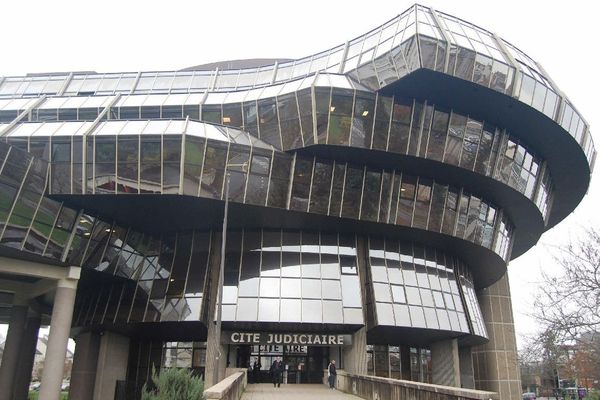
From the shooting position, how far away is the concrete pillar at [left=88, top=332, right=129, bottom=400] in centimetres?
3133

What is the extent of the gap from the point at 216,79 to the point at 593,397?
3907cm

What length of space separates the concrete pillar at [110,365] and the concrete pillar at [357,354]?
14.8m

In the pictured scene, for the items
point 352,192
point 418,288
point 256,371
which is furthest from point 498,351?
point 352,192

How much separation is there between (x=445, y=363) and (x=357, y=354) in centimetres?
848

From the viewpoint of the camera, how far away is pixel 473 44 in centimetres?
2672

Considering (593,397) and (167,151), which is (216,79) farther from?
(593,397)

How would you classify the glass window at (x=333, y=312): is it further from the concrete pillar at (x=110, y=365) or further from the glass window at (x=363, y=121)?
the concrete pillar at (x=110, y=365)

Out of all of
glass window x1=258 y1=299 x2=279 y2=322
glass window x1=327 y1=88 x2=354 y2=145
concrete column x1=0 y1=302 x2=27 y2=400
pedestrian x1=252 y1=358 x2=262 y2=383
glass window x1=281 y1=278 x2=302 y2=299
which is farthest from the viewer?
concrete column x1=0 y1=302 x2=27 y2=400

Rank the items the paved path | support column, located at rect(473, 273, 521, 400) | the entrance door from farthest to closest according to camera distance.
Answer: support column, located at rect(473, 273, 521, 400)
the entrance door
the paved path

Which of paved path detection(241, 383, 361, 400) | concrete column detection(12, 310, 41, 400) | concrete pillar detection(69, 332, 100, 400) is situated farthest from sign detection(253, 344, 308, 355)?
concrete column detection(12, 310, 41, 400)

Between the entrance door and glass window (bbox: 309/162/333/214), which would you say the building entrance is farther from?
glass window (bbox: 309/162/333/214)

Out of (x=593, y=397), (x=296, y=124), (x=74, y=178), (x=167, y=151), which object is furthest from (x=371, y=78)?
(x=593, y=397)

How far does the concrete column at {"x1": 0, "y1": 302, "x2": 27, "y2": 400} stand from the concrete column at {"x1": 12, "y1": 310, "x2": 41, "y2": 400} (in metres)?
3.24

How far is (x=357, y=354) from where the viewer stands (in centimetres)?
2839
